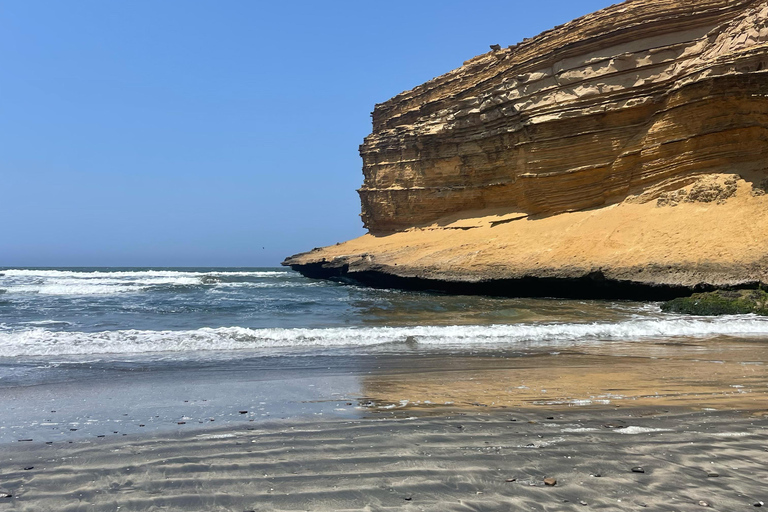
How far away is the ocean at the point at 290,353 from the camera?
4.90 m

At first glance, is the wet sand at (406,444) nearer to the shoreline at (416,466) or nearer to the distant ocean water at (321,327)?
the shoreline at (416,466)

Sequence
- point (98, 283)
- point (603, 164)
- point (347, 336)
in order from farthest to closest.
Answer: point (98, 283), point (603, 164), point (347, 336)

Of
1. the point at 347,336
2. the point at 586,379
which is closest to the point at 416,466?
the point at 586,379

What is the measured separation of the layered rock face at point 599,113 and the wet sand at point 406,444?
45.6ft

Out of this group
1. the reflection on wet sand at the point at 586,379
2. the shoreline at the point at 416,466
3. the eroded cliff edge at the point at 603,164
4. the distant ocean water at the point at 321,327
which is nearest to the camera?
the shoreline at the point at 416,466

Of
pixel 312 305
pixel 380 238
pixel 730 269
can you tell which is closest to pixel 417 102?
pixel 380 238

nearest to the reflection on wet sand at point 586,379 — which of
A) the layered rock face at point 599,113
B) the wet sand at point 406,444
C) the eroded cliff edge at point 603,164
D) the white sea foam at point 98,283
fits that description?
the wet sand at point 406,444

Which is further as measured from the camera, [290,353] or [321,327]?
[321,327]

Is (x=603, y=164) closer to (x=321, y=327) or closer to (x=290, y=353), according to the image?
(x=321, y=327)

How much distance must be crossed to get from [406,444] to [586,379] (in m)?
3.12

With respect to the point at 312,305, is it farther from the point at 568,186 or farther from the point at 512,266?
the point at 568,186

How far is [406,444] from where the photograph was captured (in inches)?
142

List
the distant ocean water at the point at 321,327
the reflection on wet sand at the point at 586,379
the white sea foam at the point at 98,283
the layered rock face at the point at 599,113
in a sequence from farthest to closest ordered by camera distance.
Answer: the white sea foam at the point at 98,283 < the layered rock face at the point at 599,113 < the distant ocean water at the point at 321,327 < the reflection on wet sand at the point at 586,379

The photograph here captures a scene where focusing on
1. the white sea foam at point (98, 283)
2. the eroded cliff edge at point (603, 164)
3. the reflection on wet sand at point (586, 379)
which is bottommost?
the reflection on wet sand at point (586, 379)
